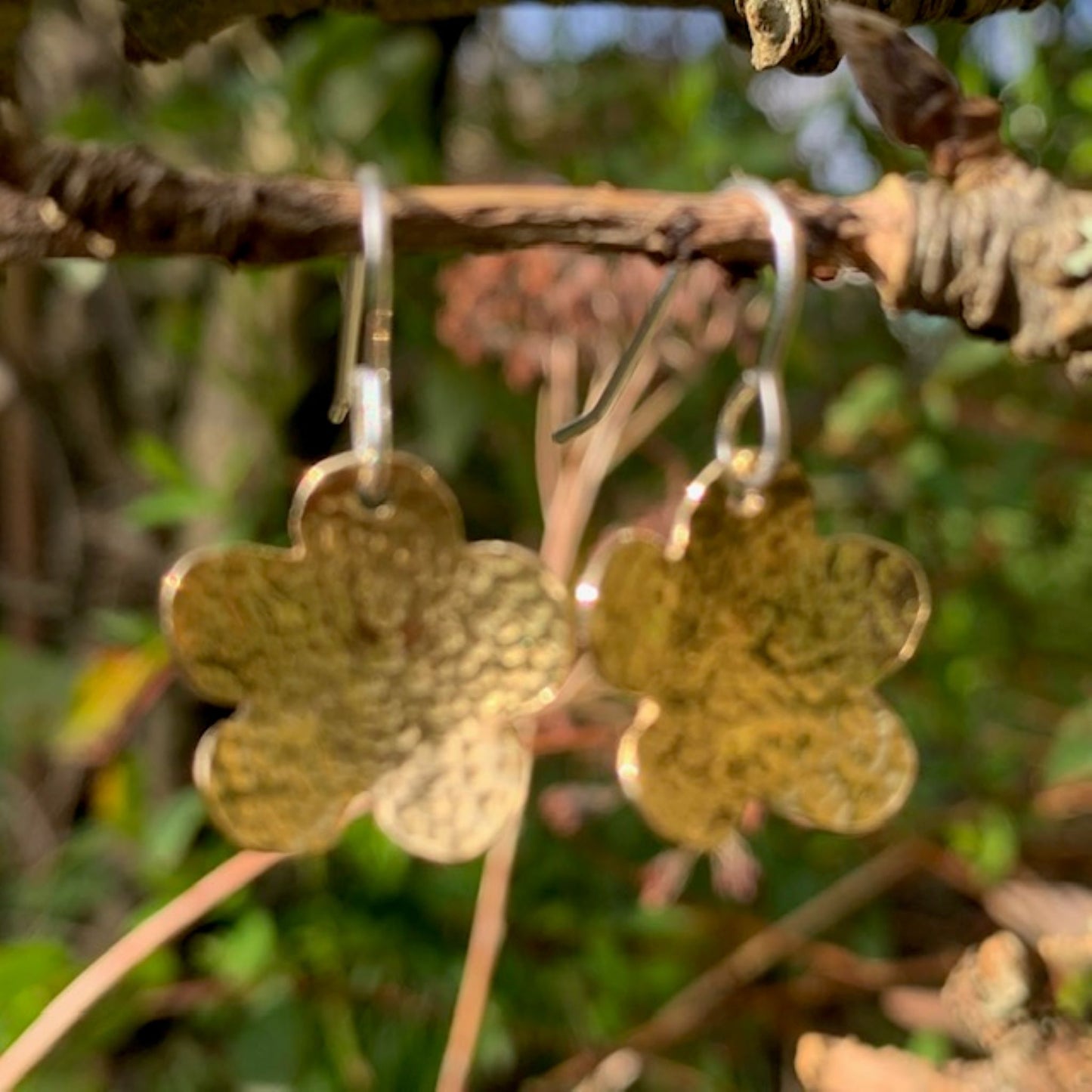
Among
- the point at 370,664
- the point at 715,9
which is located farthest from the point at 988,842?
the point at 715,9

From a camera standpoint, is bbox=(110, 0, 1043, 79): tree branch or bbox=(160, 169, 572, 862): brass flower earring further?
bbox=(160, 169, 572, 862): brass flower earring

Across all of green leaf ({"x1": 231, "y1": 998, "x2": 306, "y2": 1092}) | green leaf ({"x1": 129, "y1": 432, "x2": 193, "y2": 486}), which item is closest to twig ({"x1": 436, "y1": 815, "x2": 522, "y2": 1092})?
green leaf ({"x1": 231, "y1": 998, "x2": 306, "y2": 1092})

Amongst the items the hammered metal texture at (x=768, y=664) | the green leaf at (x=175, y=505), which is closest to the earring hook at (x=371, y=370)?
the hammered metal texture at (x=768, y=664)

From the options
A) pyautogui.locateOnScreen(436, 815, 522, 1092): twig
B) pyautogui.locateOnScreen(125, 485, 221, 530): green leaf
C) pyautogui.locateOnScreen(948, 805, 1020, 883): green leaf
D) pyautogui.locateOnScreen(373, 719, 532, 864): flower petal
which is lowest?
pyautogui.locateOnScreen(948, 805, 1020, 883): green leaf

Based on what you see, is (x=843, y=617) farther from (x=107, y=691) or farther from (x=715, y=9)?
(x=107, y=691)

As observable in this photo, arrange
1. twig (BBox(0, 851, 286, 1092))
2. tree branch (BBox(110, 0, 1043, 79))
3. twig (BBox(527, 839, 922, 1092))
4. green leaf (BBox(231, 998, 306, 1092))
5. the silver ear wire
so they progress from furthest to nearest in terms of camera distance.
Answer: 1. twig (BBox(527, 839, 922, 1092))
2. green leaf (BBox(231, 998, 306, 1092))
3. twig (BBox(0, 851, 286, 1092))
4. the silver ear wire
5. tree branch (BBox(110, 0, 1043, 79))

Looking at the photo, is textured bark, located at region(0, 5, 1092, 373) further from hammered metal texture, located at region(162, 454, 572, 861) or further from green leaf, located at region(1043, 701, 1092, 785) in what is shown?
green leaf, located at region(1043, 701, 1092, 785)

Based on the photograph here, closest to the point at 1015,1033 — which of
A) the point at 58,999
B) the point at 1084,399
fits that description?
the point at 58,999

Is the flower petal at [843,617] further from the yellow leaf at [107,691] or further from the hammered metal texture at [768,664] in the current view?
the yellow leaf at [107,691]
